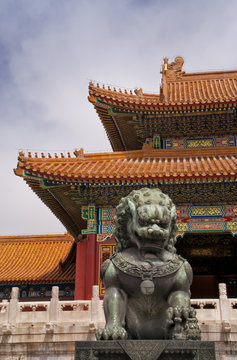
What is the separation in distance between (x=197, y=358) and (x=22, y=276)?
15.9 m

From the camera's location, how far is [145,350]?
4016 mm

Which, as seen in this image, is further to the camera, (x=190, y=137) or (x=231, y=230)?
(x=190, y=137)

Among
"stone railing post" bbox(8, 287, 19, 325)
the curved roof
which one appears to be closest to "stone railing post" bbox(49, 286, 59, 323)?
"stone railing post" bbox(8, 287, 19, 325)

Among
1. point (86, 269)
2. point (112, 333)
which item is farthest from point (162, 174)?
point (112, 333)

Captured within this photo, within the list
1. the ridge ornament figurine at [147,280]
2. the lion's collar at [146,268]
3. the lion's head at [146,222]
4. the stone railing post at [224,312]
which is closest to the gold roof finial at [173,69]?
the stone railing post at [224,312]

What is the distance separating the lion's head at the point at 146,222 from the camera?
448 centimetres

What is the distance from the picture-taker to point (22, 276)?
19.0 metres

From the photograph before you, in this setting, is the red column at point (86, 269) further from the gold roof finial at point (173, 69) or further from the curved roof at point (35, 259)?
the gold roof finial at point (173, 69)

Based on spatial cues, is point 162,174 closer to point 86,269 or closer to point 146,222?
point 86,269

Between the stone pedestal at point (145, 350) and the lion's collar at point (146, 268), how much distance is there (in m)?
0.63

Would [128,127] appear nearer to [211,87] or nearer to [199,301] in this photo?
[211,87]

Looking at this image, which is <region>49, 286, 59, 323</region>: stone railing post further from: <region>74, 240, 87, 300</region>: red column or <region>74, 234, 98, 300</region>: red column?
<region>74, 240, 87, 300</region>: red column

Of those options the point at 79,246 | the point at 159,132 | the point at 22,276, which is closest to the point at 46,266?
the point at 22,276

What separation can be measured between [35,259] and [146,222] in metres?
18.1
